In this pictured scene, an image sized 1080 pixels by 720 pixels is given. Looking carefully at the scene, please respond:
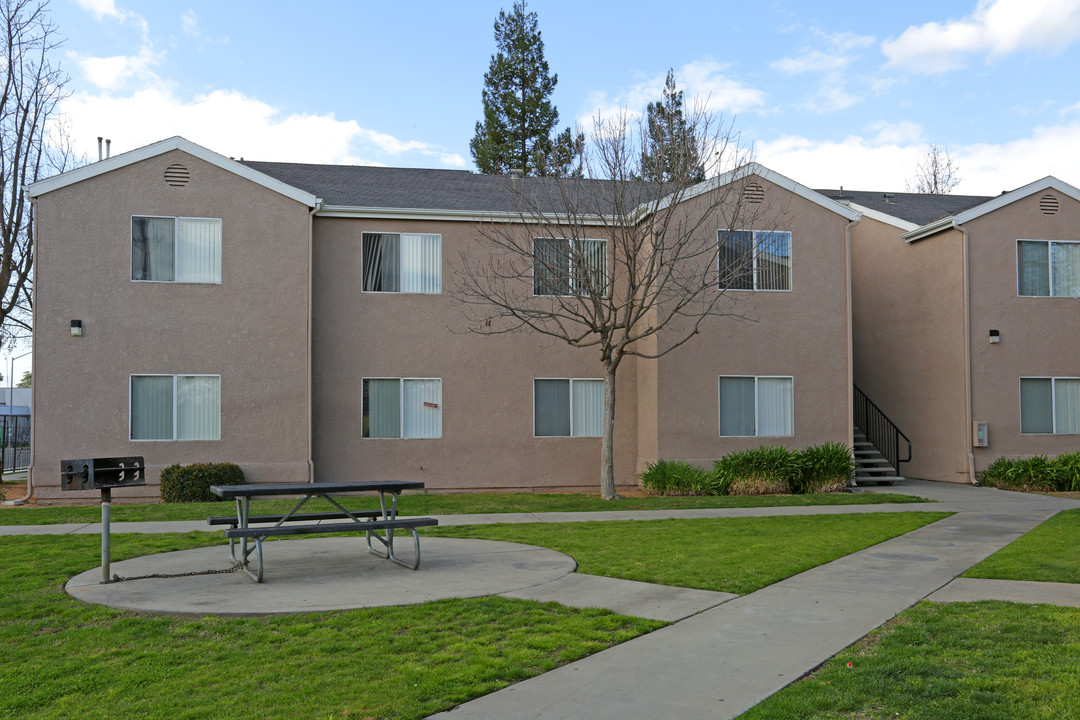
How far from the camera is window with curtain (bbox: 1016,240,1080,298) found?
1881 cm

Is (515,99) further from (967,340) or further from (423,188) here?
(967,340)

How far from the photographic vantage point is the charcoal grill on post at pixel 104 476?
7.39m

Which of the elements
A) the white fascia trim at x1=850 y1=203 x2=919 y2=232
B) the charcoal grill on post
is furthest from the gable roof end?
the charcoal grill on post

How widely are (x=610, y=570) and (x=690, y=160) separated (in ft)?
32.1

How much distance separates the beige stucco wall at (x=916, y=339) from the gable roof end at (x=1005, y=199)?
335mm

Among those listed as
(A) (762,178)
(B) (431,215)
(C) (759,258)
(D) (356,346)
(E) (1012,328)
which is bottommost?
(D) (356,346)

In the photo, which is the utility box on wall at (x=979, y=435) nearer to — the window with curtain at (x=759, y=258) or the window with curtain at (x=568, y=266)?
the window with curtain at (x=759, y=258)

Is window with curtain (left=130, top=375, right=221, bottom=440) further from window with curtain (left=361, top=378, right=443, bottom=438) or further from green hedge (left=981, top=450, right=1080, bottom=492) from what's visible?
green hedge (left=981, top=450, right=1080, bottom=492)

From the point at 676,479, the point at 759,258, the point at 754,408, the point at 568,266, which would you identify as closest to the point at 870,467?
the point at 754,408

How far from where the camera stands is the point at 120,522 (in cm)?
1209

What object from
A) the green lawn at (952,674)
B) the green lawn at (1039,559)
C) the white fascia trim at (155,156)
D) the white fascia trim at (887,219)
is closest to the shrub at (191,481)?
the white fascia trim at (155,156)

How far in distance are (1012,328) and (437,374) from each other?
1213 cm

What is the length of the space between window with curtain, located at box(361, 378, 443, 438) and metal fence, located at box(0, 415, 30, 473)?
11.4 m

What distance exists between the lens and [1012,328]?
1856 cm
